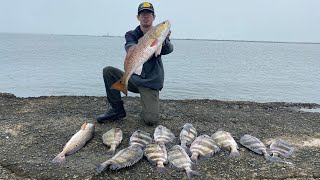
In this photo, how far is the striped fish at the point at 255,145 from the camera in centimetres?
621

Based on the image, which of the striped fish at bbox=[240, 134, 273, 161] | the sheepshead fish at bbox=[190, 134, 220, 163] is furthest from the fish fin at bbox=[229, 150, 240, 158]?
the striped fish at bbox=[240, 134, 273, 161]

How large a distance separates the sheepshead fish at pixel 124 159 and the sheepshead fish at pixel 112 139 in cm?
45

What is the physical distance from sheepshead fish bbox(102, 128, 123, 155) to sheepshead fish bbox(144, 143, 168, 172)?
2.14 ft

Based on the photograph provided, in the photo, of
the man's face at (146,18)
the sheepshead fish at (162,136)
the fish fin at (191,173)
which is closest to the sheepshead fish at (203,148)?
the fish fin at (191,173)

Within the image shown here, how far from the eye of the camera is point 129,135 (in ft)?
23.3

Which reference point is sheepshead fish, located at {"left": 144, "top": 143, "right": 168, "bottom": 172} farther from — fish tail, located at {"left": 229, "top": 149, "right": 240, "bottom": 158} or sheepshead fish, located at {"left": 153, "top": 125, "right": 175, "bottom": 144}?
fish tail, located at {"left": 229, "top": 149, "right": 240, "bottom": 158}

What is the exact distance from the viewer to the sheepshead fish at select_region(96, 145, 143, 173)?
5.22 m

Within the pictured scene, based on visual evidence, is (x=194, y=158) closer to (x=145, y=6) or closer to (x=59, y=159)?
(x=59, y=159)

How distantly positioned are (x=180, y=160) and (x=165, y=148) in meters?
0.54

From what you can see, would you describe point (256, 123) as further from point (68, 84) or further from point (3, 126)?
point (68, 84)

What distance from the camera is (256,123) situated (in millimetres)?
8812

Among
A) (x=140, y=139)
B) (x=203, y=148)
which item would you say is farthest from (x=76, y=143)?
(x=203, y=148)

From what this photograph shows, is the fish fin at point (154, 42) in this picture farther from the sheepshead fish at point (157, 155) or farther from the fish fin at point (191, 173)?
the fish fin at point (191, 173)

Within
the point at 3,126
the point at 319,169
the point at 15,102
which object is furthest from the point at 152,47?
the point at 15,102
